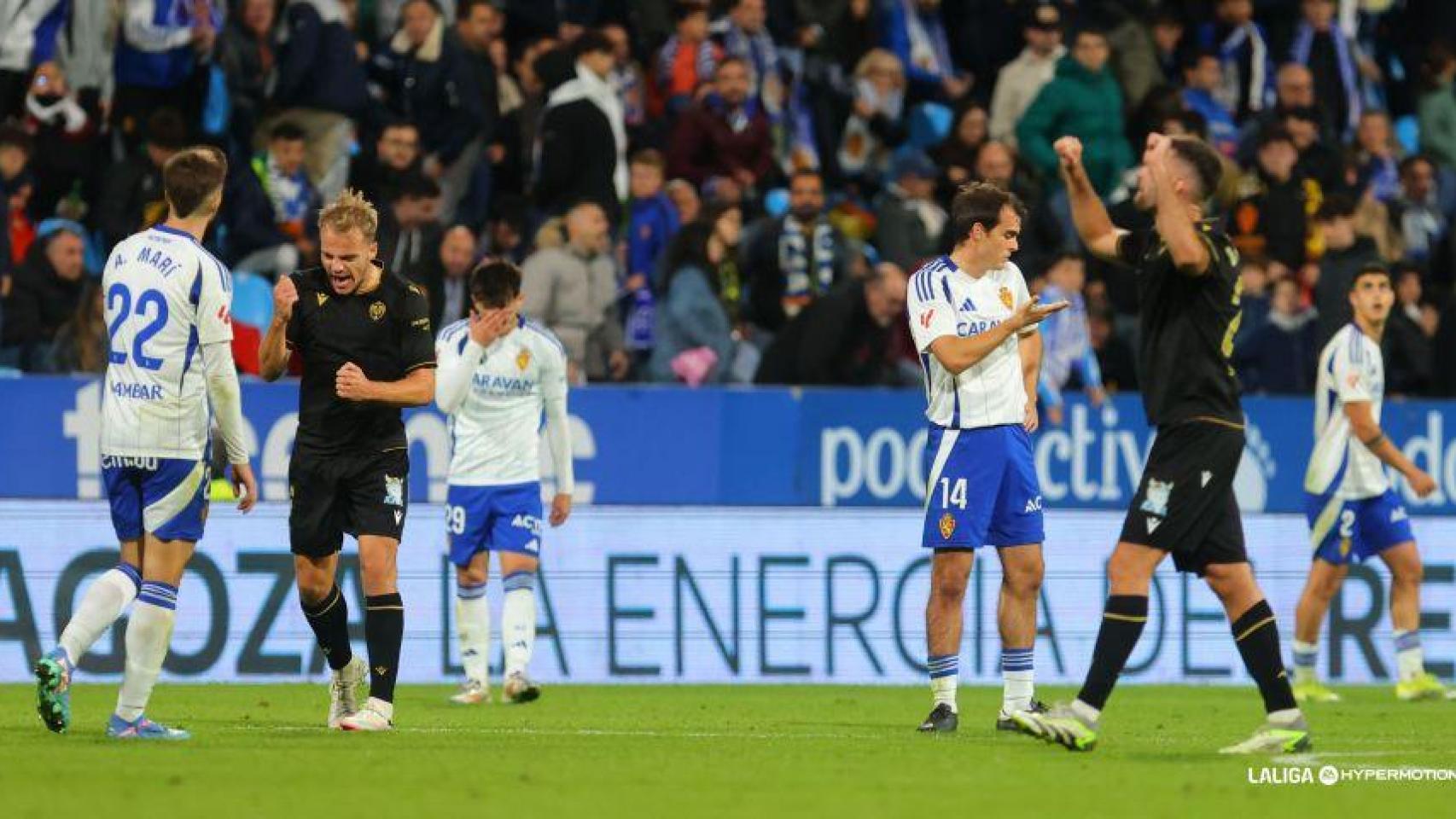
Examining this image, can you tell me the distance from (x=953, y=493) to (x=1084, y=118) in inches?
429

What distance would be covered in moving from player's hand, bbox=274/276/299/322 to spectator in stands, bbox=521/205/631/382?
7.44m

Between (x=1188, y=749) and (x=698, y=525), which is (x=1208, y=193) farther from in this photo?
(x=698, y=525)

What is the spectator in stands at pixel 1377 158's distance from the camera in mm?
23375

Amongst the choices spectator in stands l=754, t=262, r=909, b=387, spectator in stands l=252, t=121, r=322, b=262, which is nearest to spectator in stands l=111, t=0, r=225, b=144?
spectator in stands l=252, t=121, r=322, b=262

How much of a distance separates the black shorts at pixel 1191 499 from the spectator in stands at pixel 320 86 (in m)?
11.1

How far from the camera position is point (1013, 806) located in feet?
28.2

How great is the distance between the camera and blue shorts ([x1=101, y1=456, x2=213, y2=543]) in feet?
35.2

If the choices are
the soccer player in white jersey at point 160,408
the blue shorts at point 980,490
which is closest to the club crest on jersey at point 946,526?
the blue shorts at point 980,490

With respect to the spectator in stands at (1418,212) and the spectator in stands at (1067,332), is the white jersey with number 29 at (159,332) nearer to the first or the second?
the spectator in stands at (1067,332)

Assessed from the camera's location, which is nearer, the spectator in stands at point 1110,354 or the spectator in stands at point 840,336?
the spectator in stands at point 840,336

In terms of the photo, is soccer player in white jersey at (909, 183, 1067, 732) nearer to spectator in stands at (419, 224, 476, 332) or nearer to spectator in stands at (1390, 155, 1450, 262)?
spectator in stands at (419, 224, 476, 332)

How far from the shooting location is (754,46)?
22344mm

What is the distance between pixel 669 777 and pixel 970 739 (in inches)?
93.2

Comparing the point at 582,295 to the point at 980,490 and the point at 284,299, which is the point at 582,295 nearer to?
the point at 980,490
